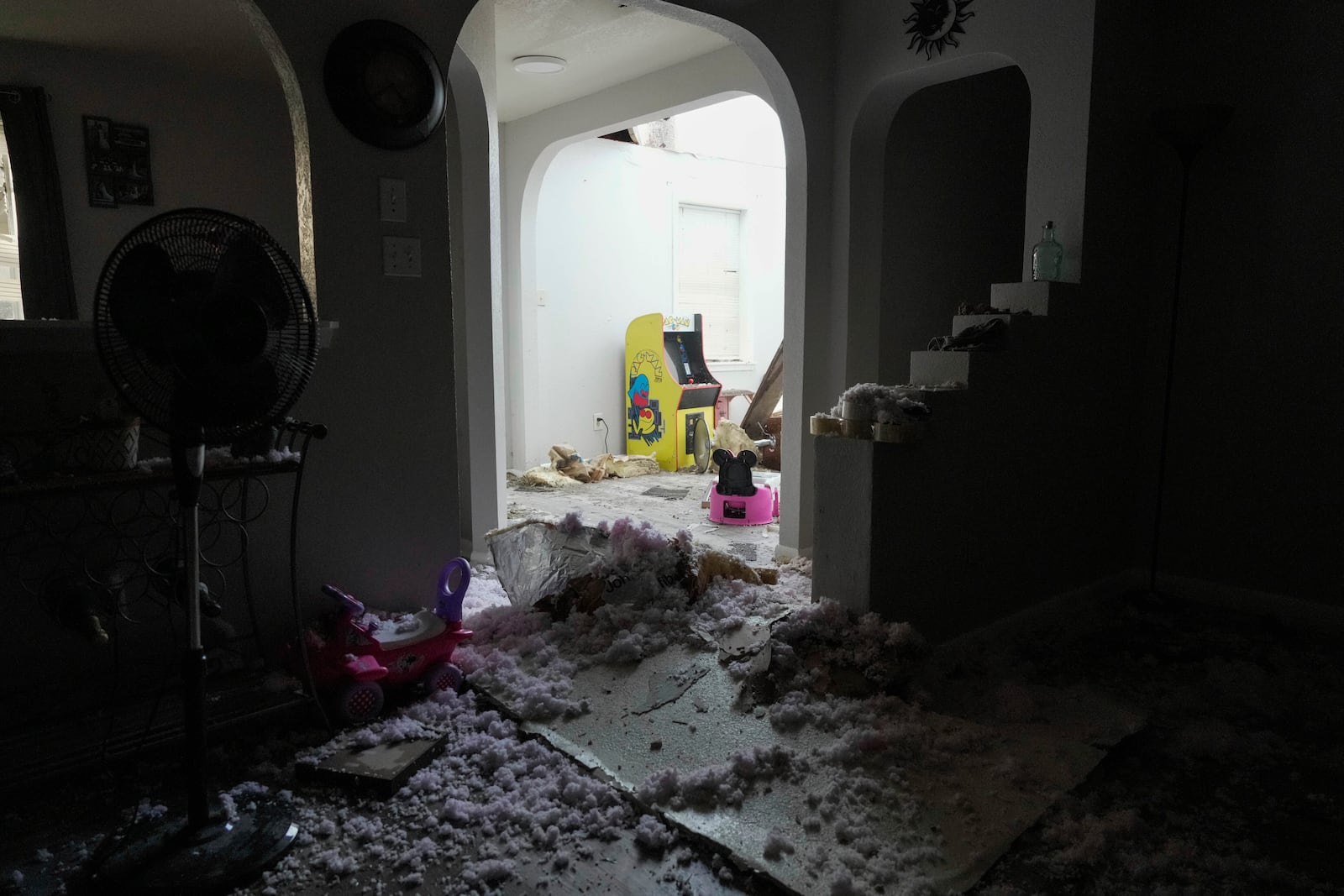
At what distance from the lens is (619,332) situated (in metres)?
7.61

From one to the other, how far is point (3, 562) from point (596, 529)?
6.15 feet

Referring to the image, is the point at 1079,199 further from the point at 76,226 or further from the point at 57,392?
the point at 76,226

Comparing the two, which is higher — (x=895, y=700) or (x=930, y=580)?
(x=930, y=580)

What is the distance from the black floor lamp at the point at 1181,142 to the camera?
3.19 metres

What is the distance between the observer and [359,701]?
234cm

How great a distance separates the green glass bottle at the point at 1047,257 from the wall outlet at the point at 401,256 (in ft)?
7.33

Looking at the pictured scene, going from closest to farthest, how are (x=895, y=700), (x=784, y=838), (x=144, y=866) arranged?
(x=144, y=866) < (x=784, y=838) < (x=895, y=700)

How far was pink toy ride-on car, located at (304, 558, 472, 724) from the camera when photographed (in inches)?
92.2

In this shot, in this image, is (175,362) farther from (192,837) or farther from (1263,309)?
(1263,309)

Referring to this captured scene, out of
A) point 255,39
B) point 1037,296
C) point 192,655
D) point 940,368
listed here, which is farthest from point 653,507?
point 192,655

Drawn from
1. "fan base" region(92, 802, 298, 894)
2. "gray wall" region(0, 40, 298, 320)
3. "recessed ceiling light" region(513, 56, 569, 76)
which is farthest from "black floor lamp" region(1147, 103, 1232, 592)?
"gray wall" region(0, 40, 298, 320)

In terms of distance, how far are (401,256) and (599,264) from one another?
4.79 meters

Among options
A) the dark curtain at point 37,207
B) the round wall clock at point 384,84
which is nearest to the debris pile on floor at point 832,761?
the round wall clock at point 384,84

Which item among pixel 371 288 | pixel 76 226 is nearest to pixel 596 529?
pixel 371 288
